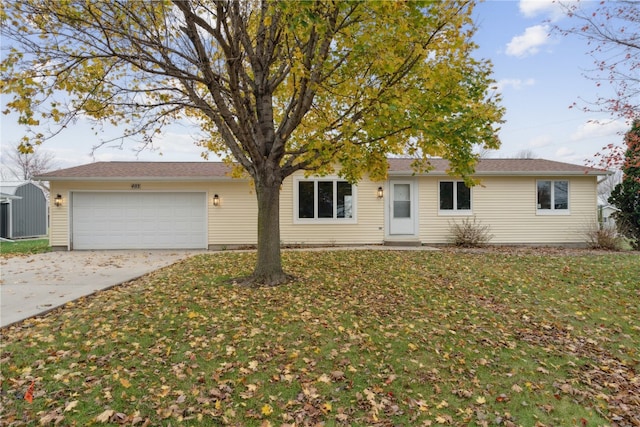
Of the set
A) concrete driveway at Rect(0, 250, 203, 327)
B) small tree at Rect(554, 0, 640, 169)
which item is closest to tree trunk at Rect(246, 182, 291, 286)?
concrete driveway at Rect(0, 250, 203, 327)

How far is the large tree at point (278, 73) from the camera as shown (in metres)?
5.12

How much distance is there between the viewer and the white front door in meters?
13.4

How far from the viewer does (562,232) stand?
1352cm

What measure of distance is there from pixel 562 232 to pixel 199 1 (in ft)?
46.7

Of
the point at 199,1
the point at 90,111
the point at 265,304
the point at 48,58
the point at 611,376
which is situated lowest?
the point at 611,376

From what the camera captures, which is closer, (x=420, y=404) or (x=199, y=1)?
(x=420, y=404)

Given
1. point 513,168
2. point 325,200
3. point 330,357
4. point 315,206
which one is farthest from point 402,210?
point 330,357

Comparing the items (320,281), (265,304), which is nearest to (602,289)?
(320,281)

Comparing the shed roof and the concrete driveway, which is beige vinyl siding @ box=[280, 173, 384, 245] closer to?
the concrete driveway

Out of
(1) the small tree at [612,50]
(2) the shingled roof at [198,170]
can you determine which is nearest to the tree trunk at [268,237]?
(2) the shingled roof at [198,170]

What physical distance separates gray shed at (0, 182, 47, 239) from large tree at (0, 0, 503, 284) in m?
16.4

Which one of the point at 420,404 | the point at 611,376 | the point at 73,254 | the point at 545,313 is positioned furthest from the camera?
the point at 73,254

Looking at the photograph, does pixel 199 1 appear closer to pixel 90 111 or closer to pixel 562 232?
pixel 90 111

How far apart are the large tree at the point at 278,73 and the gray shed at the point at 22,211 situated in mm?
16392
